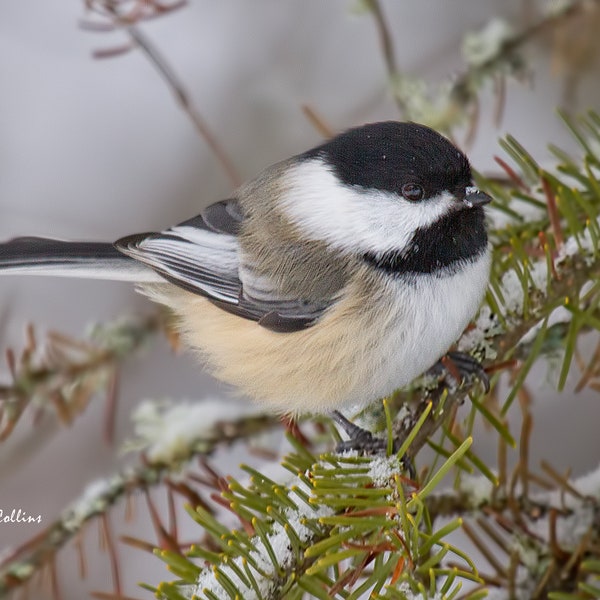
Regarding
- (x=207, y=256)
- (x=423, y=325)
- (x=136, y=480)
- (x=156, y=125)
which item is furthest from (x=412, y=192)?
(x=156, y=125)

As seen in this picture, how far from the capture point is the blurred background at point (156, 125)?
1.93 meters

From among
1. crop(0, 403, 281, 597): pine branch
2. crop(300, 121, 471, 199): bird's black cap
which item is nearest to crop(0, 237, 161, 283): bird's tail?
crop(0, 403, 281, 597): pine branch

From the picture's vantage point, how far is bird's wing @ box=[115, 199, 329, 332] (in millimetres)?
Answer: 1073

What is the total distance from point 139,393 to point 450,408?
141 centimetres

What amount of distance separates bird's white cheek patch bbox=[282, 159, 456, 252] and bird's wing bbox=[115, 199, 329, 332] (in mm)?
99

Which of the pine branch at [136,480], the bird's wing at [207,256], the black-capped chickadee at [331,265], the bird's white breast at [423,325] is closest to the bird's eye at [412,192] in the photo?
the black-capped chickadee at [331,265]

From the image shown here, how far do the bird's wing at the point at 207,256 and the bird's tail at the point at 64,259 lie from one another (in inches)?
1.1

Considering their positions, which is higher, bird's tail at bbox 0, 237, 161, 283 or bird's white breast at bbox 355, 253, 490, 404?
bird's tail at bbox 0, 237, 161, 283

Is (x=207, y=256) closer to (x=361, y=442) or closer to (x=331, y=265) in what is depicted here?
(x=331, y=265)

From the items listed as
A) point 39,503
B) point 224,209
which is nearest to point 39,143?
point 39,503

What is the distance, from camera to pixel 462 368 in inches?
32.8

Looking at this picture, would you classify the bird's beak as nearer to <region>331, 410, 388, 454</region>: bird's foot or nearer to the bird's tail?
<region>331, 410, 388, 454</region>: bird's foot

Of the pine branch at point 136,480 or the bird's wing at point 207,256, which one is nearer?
the pine branch at point 136,480

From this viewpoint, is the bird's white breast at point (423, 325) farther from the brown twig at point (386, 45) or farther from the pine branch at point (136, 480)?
the brown twig at point (386, 45)
